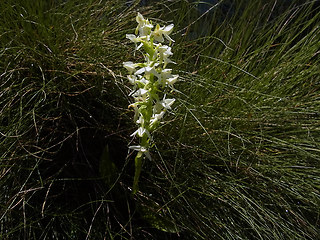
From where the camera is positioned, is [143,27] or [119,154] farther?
[119,154]

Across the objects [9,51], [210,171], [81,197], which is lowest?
[81,197]

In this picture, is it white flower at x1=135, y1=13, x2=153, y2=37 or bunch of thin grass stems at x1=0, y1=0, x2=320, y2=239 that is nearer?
white flower at x1=135, y1=13, x2=153, y2=37

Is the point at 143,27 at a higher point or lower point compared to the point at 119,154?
higher

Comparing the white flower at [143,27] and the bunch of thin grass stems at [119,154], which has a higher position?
the white flower at [143,27]

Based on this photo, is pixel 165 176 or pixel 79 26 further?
pixel 79 26

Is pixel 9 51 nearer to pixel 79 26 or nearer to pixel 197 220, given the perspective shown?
pixel 79 26

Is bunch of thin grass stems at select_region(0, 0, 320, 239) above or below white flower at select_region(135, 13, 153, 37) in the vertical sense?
below

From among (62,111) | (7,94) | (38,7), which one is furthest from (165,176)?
(38,7)

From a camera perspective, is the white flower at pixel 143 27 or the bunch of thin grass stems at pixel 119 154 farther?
the bunch of thin grass stems at pixel 119 154
